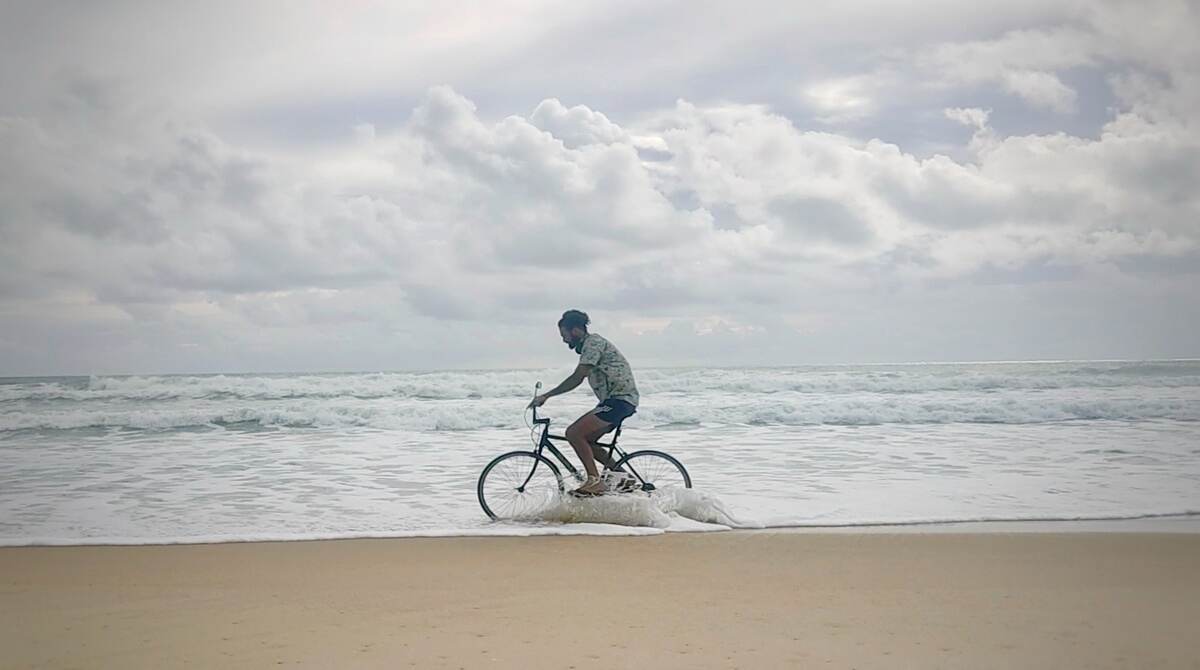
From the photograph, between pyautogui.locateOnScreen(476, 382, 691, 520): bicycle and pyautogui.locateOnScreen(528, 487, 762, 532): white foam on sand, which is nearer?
pyautogui.locateOnScreen(528, 487, 762, 532): white foam on sand

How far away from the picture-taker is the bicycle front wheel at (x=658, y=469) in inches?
354

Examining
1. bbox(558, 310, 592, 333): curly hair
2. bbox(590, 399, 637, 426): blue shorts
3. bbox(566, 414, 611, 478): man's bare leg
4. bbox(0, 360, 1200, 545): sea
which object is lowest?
bbox(0, 360, 1200, 545): sea

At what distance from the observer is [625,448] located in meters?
15.8

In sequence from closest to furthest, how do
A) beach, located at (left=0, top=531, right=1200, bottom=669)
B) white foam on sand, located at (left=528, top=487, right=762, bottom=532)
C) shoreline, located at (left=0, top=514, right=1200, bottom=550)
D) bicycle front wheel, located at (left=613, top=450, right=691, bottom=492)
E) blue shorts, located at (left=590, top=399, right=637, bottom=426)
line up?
1. beach, located at (left=0, top=531, right=1200, bottom=669)
2. shoreline, located at (left=0, top=514, right=1200, bottom=550)
3. blue shorts, located at (left=590, top=399, right=637, bottom=426)
4. white foam on sand, located at (left=528, top=487, right=762, bottom=532)
5. bicycle front wheel, located at (left=613, top=450, right=691, bottom=492)

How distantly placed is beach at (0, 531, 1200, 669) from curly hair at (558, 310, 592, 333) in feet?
6.54

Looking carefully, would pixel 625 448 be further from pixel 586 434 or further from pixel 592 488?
pixel 586 434

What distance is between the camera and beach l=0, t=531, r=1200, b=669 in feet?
14.8

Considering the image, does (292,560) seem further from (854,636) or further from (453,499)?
(854,636)

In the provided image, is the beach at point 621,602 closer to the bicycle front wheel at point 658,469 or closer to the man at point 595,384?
the man at point 595,384

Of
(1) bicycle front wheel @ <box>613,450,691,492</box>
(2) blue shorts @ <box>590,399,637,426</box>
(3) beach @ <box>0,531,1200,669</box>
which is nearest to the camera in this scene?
(3) beach @ <box>0,531,1200,669</box>

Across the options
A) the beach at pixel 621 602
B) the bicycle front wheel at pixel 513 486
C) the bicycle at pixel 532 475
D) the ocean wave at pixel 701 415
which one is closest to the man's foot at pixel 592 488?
the bicycle at pixel 532 475

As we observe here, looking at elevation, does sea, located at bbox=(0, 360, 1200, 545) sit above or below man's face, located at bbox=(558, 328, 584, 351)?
below

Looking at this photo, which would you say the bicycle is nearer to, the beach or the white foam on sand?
the white foam on sand

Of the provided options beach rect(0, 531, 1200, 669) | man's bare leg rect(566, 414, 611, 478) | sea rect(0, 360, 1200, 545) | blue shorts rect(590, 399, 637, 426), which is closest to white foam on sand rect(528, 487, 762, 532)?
sea rect(0, 360, 1200, 545)
